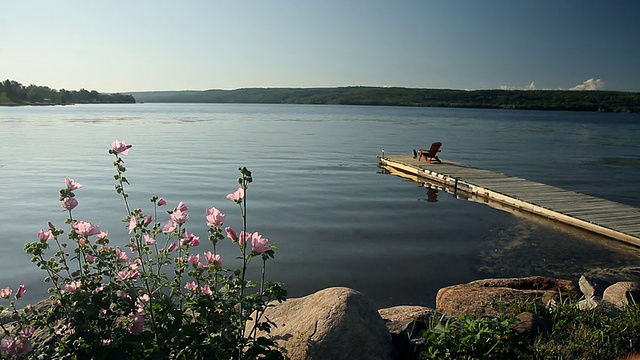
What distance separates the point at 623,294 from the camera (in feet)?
20.0

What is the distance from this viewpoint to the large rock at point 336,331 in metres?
3.93

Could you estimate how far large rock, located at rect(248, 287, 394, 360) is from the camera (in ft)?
12.9

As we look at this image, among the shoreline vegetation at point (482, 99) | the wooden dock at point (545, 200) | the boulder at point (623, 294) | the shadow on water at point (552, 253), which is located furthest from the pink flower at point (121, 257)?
the shoreline vegetation at point (482, 99)

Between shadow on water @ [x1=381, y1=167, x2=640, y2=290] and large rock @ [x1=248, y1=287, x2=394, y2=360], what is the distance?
5.81 m

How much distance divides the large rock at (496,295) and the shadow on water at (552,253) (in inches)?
87.1

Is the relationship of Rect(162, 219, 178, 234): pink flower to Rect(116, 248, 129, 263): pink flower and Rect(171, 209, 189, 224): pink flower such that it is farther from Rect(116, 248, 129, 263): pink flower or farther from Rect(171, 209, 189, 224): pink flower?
Rect(116, 248, 129, 263): pink flower

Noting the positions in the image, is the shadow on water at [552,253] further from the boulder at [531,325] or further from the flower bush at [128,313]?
the flower bush at [128,313]

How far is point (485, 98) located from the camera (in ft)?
542

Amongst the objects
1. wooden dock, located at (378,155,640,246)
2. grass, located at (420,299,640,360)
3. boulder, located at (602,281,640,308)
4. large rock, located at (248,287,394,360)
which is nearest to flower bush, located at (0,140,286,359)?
large rock, located at (248,287,394,360)

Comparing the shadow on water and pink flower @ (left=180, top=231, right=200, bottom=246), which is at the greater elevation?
pink flower @ (left=180, top=231, right=200, bottom=246)

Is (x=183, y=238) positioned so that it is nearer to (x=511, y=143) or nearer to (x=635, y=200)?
(x=635, y=200)

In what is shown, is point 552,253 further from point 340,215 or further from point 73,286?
point 73,286

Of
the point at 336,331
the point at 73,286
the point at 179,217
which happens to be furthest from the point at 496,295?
the point at 73,286

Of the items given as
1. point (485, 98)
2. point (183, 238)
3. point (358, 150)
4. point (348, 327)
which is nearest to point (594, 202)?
point (348, 327)
